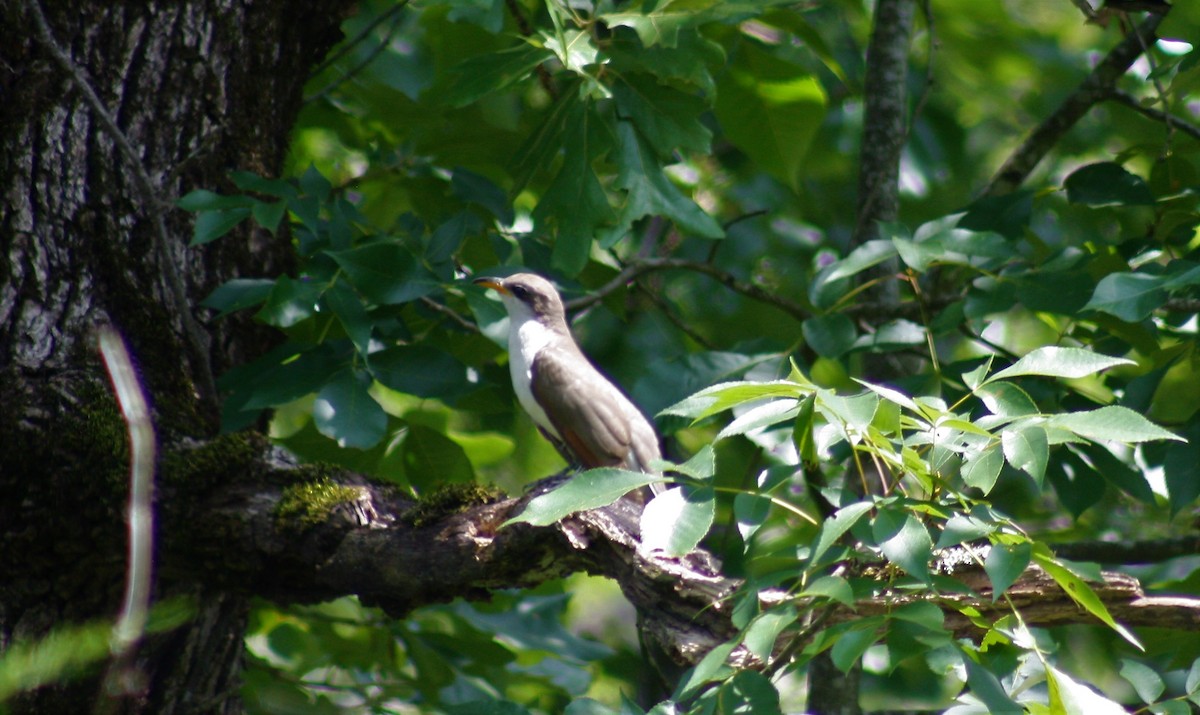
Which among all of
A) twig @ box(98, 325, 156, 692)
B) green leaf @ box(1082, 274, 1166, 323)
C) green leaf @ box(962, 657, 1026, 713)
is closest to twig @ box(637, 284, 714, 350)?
green leaf @ box(1082, 274, 1166, 323)

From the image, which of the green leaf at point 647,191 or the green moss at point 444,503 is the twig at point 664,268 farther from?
the green moss at point 444,503

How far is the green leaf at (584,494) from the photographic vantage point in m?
2.24

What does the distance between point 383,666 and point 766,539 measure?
6.87ft

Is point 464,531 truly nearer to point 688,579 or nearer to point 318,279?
point 688,579

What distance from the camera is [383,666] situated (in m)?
5.29

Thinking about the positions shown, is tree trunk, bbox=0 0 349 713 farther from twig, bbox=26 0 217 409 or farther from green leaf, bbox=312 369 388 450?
green leaf, bbox=312 369 388 450

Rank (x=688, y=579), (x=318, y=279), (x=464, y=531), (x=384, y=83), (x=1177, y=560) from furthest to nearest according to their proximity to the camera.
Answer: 1. (x=384, y=83)
2. (x=1177, y=560)
3. (x=318, y=279)
4. (x=464, y=531)
5. (x=688, y=579)

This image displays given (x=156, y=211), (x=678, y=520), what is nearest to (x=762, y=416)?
(x=678, y=520)

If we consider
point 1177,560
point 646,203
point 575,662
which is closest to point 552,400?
point 575,662

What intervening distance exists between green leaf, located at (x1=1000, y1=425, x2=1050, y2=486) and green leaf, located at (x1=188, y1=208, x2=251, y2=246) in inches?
99.9

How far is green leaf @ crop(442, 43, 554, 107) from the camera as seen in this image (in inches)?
142

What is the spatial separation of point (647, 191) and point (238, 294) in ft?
4.87

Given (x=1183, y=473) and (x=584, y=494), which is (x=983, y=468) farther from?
(x=1183, y=473)

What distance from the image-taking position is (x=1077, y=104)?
5098 millimetres
